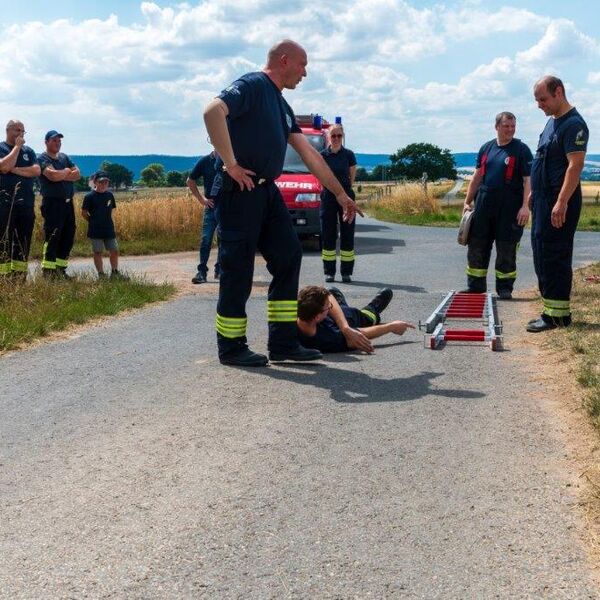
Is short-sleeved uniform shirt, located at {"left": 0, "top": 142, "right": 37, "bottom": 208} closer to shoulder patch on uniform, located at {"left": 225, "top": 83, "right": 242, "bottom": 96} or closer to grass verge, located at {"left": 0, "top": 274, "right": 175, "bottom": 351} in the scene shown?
grass verge, located at {"left": 0, "top": 274, "right": 175, "bottom": 351}

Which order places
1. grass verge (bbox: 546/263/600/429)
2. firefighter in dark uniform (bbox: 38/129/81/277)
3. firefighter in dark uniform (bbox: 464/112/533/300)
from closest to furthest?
grass verge (bbox: 546/263/600/429) < firefighter in dark uniform (bbox: 464/112/533/300) < firefighter in dark uniform (bbox: 38/129/81/277)

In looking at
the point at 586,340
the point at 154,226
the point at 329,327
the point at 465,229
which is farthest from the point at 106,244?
the point at 154,226

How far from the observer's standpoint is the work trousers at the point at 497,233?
10.6 metres

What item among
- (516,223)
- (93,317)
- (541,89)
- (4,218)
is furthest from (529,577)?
(4,218)

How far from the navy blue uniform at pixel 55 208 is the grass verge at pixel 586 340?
651 centimetres

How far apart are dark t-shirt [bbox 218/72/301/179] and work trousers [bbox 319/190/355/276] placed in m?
5.85

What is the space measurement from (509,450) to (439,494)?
764mm

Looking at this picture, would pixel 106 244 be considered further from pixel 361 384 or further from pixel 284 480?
pixel 284 480

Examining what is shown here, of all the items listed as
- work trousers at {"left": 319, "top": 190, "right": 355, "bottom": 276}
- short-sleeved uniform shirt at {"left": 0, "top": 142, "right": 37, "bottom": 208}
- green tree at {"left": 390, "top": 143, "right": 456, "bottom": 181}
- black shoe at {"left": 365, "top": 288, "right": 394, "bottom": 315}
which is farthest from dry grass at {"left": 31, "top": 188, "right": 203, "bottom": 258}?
green tree at {"left": 390, "top": 143, "right": 456, "bottom": 181}

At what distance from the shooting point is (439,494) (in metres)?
4.00

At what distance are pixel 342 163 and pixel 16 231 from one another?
4333mm

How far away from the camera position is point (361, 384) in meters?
6.11

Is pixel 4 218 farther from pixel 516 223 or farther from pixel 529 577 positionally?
pixel 529 577

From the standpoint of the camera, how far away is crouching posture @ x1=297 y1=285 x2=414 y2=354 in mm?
6984
